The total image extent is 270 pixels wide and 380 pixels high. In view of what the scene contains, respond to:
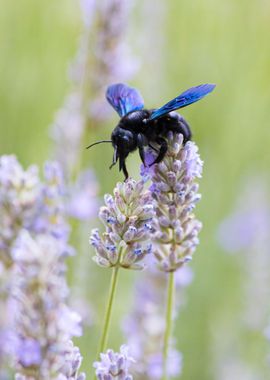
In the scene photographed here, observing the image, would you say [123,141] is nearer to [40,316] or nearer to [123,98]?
[123,98]

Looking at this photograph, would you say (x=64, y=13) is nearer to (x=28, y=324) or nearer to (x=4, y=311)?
(x=4, y=311)

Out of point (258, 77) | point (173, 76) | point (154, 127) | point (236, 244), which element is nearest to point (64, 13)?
point (173, 76)

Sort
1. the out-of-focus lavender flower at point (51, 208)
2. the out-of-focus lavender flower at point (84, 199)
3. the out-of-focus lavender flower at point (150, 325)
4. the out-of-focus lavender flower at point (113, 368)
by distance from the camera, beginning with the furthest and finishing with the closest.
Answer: the out-of-focus lavender flower at point (84, 199) → the out-of-focus lavender flower at point (150, 325) → the out-of-focus lavender flower at point (51, 208) → the out-of-focus lavender flower at point (113, 368)

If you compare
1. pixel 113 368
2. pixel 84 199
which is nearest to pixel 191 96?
pixel 113 368

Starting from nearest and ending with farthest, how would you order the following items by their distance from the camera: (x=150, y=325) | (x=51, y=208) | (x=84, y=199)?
(x=51, y=208) → (x=150, y=325) → (x=84, y=199)

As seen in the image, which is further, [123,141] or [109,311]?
[123,141]

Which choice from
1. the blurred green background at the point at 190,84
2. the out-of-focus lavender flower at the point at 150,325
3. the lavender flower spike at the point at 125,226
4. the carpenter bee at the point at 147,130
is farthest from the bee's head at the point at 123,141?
the blurred green background at the point at 190,84

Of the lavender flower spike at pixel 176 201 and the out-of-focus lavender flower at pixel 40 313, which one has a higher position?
the lavender flower spike at pixel 176 201

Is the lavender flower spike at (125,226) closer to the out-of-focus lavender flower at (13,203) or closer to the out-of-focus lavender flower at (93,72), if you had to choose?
the out-of-focus lavender flower at (13,203)
